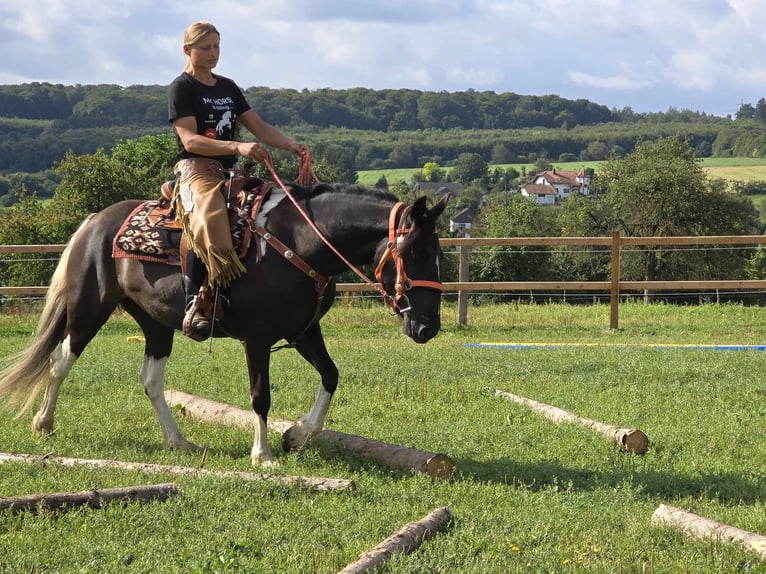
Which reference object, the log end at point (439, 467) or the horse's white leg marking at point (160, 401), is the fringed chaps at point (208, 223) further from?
the log end at point (439, 467)

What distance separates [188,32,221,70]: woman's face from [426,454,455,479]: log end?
3550 millimetres

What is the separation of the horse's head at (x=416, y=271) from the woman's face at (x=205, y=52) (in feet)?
6.80

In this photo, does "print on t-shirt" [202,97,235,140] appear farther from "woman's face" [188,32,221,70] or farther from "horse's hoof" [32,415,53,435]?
"horse's hoof" [32,415,53,435]

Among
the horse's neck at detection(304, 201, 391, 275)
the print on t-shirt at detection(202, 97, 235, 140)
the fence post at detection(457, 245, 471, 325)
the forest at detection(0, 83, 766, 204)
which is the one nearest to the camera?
the horse's neck at detection(304, 201, 391, 275)

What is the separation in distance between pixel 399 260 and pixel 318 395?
1.55 m

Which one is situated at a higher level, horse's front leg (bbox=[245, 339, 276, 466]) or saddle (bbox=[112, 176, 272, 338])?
saddle (bbox=[112, 176, 272, 338])

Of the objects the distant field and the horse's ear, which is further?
the distant field

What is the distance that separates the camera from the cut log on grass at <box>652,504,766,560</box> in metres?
5.05

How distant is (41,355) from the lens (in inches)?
327

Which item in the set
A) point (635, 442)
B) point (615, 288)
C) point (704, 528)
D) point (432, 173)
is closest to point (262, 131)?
point (635, 442)

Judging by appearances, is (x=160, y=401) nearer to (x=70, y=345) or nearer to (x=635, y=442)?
(x=70, y=345)

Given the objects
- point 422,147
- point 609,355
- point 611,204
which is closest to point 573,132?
point 422,147

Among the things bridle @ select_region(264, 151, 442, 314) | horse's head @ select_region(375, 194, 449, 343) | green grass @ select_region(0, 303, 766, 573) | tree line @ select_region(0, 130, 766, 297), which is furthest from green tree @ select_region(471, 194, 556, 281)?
horse's head @ select_region(375, 194, 449, 343)

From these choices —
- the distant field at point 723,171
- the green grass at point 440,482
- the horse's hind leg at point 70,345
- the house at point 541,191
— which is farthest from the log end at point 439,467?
the house at point 541,191
